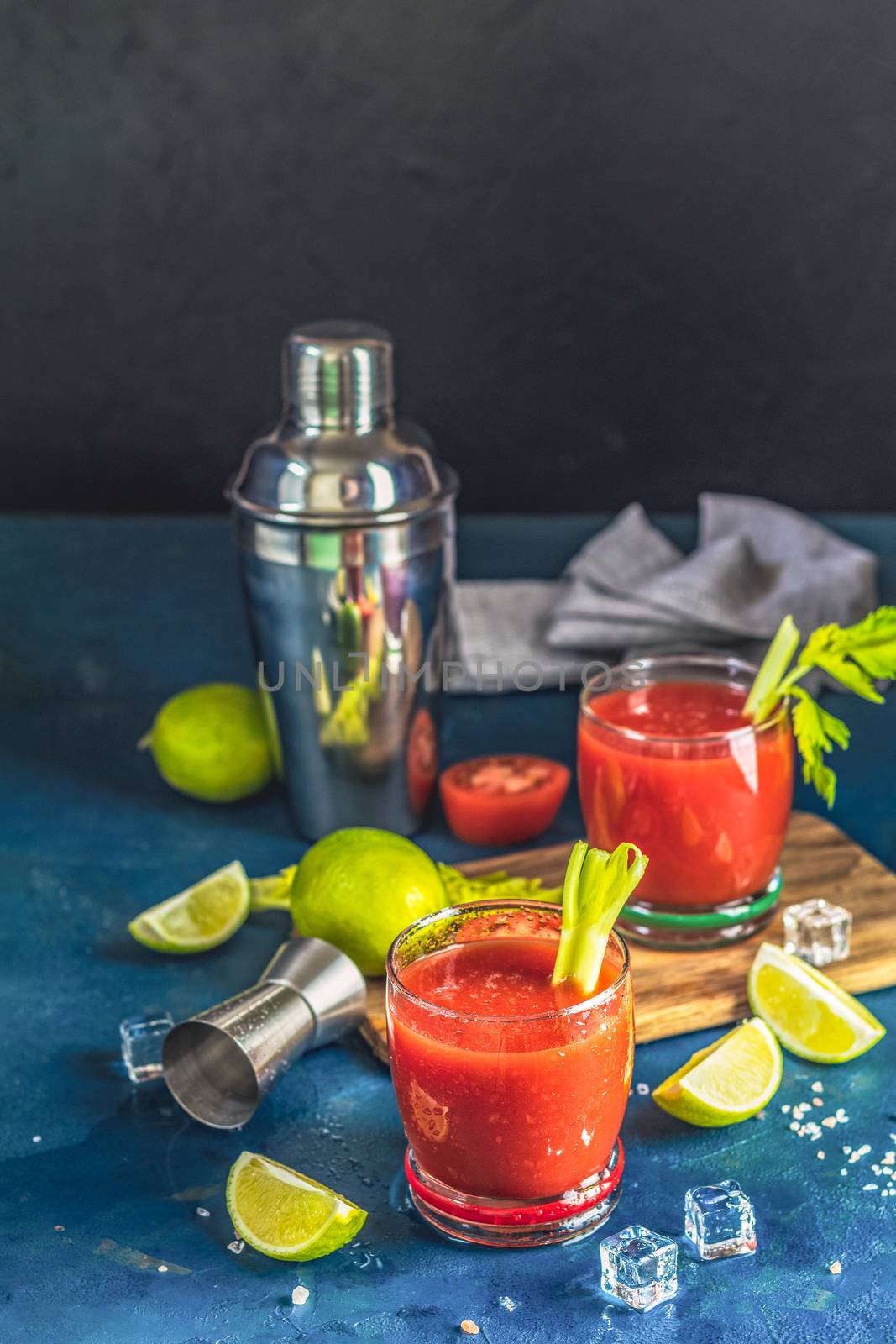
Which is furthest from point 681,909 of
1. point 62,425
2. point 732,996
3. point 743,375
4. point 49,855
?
point 62,425

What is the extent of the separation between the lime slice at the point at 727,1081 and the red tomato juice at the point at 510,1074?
0.10 metres

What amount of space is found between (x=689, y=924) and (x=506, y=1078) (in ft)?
1.35

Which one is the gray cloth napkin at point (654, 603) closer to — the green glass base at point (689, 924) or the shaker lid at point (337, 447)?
the shaker lid at point (337, 447)

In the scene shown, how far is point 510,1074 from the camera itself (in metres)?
0.95

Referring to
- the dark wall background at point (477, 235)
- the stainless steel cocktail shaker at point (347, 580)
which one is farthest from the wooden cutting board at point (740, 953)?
the dark wall background at point (477, 235)

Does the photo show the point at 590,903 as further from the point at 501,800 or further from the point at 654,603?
the point at 654,603

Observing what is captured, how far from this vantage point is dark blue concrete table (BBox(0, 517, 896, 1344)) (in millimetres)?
936

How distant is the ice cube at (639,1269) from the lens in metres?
0.94

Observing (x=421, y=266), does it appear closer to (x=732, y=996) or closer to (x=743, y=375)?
(x=743, y=375)

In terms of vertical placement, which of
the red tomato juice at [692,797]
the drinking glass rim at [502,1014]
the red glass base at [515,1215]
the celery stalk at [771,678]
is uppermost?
the celery stalk at [771,678]

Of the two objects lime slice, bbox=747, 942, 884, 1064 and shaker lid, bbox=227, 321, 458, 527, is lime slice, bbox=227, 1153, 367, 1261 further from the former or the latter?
shaker lid, bbox=227, 321, 458, 527

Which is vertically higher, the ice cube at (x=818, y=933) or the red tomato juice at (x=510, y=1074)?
the red tomato juice at (x=510, y=1074)

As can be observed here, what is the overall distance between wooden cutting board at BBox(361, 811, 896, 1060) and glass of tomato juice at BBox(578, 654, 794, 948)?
0.10 ft

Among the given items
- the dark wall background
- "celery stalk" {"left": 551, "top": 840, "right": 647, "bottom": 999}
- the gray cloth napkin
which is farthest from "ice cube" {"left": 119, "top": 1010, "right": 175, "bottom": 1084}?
the dark wall background
